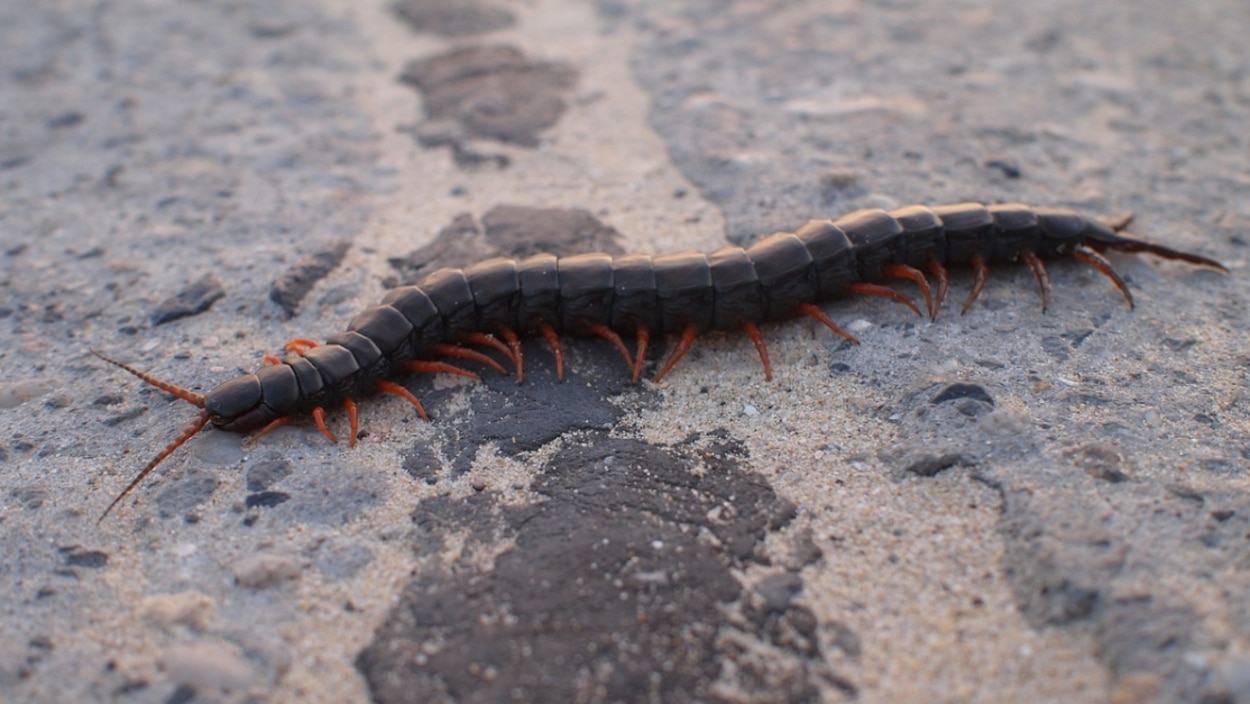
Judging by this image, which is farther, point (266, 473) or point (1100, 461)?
point (266, 473)

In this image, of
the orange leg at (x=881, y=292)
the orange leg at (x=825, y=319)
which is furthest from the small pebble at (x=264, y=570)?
the orange leg at (x=881, y=292)

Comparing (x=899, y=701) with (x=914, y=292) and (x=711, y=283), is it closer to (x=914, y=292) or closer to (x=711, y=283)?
(x=711, y=283)

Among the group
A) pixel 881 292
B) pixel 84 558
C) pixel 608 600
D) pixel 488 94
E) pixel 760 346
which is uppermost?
pixel 488 94

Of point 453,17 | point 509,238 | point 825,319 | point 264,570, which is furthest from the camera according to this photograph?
point 453,17

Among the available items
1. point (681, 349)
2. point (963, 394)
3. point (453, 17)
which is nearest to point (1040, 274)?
point (963, 394)

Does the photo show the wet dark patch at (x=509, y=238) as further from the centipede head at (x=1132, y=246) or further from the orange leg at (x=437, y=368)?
the centipede head at (x=1132, y=246)

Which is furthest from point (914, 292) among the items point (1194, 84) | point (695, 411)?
point (1194, 84)

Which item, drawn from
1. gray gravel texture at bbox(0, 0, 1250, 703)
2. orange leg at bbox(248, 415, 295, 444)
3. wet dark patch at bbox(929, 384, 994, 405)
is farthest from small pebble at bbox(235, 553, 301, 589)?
wet dark patch at bbox(929, 384, 994, 405)

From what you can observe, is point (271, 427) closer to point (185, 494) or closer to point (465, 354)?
point (185, 494)
